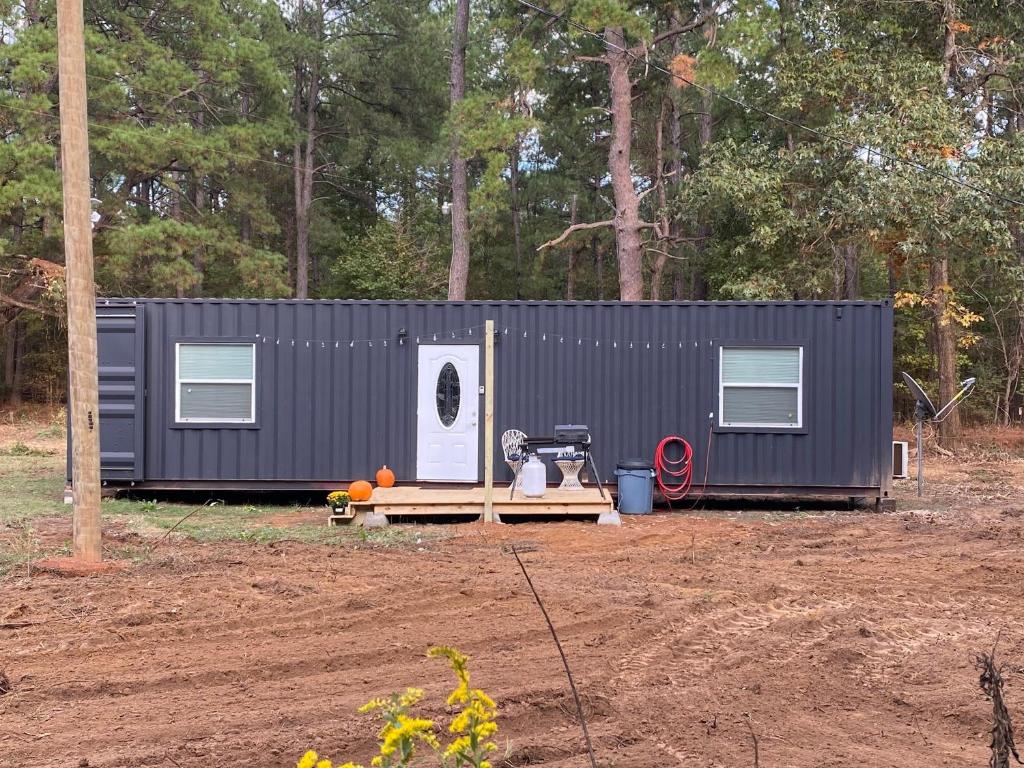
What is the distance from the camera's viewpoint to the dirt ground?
374cm

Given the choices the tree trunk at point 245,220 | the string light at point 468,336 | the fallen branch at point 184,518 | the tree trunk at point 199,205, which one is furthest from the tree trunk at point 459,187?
the fallen branch at point 184,518

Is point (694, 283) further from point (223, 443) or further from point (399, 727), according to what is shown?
point (399, 727)

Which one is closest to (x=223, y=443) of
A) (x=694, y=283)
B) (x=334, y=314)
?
(x=334, y=314)

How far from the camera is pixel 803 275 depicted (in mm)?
18562

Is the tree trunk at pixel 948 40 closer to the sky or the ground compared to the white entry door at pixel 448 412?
closer to the sky

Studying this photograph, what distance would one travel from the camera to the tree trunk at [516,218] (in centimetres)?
2942

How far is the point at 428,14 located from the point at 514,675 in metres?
23.4

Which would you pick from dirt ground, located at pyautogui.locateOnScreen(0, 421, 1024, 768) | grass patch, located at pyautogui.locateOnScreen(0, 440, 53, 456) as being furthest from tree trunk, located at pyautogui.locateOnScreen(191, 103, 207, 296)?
dirt ground, located at pyautogui.locateOnScreen(0, 421, 1024, 768)

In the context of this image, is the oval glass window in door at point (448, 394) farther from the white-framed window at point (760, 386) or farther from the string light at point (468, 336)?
the white-framed window at point (760, 386)

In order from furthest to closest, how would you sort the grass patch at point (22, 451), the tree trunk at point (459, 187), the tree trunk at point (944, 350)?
the tree trunk at point (459, 187) < the tree trunk at point (944, 350) < the grass patch at point (22, 451)

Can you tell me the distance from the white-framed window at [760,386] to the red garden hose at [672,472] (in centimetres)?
57

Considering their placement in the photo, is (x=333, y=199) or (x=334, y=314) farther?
(x=333, y=199)

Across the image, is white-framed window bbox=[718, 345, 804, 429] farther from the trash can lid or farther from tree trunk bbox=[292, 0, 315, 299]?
tree trunk bbox=[292, 0, 315, 299]

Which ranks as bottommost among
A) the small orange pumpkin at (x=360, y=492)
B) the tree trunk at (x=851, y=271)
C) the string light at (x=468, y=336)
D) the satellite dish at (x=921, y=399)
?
the small orange pumpkin at (x=360, y=492)
